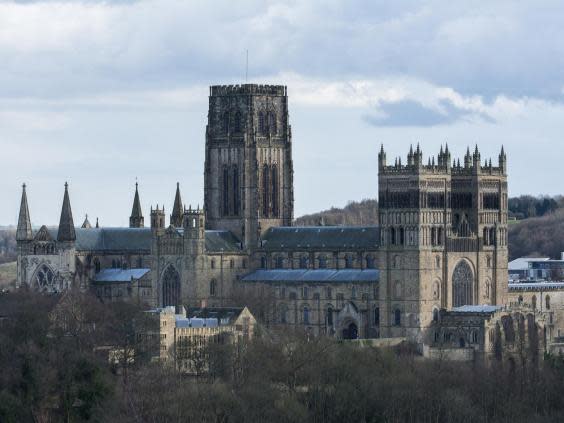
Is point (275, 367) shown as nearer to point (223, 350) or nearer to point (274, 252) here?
point (223, 350)

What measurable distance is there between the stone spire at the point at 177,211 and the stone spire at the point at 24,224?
1054 centimetres

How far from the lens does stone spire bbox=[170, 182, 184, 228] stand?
196 m

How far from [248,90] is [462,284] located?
2264 cm

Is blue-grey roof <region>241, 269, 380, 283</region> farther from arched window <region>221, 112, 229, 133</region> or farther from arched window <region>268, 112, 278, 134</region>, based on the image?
arched window <region>221, 112, 229, 133</region>

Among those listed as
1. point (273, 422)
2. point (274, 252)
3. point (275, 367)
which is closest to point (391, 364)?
point (275, 367)

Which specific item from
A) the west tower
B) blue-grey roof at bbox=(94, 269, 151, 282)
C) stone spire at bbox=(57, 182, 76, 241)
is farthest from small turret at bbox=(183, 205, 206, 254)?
A: the west tower

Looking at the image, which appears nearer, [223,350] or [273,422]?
[273,422]

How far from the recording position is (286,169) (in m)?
187

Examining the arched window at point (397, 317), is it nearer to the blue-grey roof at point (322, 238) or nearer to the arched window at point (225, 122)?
the blue-grey roof at point (322, 238)

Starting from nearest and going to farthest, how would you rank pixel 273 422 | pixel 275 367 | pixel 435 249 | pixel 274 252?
1. pixel 273 422
2. pixel 275 367
3. pixel 435 249
4. pixel 274 252

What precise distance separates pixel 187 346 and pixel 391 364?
1399 centimetres

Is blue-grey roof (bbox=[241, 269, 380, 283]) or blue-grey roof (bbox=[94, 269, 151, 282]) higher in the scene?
blue-grey roof (bbox=[94, 269, 151, 282])

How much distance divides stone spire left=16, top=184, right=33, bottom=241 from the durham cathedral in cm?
10

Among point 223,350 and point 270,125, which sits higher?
point 270,125
